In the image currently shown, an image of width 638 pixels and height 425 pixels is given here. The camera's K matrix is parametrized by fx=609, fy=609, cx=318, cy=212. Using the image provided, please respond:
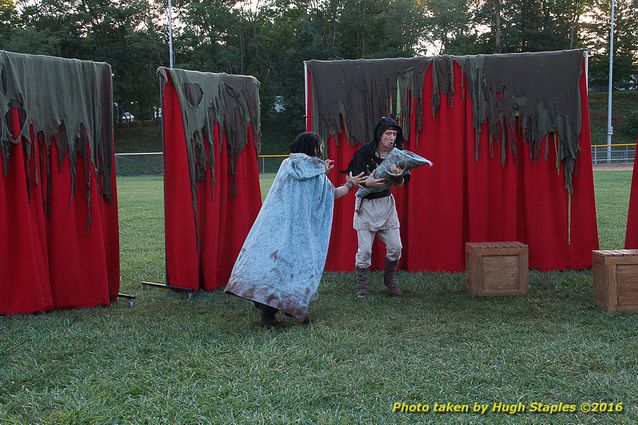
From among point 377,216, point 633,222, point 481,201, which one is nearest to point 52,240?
point 377,216

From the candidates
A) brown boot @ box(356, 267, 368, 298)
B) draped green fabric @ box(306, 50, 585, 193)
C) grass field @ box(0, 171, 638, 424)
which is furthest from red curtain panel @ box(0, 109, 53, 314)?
draped green fabric @ box(306, 50, 585, 193)

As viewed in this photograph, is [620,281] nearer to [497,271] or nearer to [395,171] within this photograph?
[497,271]

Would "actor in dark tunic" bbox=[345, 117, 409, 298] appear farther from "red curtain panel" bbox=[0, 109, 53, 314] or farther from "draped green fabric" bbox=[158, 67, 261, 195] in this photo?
"red curtain panel" bbox=[0, 109, 53, 314]

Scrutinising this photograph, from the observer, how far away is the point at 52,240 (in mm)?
5062

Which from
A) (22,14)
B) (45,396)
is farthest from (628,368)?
(22,14)

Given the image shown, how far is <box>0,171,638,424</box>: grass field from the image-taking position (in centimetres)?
309

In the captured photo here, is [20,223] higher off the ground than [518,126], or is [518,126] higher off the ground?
[518,126]

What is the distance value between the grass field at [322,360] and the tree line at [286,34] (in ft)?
112

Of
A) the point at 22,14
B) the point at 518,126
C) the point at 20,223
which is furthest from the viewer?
the point at 22,14

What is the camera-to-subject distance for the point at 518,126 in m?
6.47

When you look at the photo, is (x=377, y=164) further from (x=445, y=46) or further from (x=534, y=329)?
(x=445, y=46)

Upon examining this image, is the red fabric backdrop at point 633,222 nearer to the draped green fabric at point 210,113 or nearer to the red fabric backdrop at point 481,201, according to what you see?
the red fabric backdrop at point 481,201

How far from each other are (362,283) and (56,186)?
9.06 ft

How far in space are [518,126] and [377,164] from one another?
1.83m
